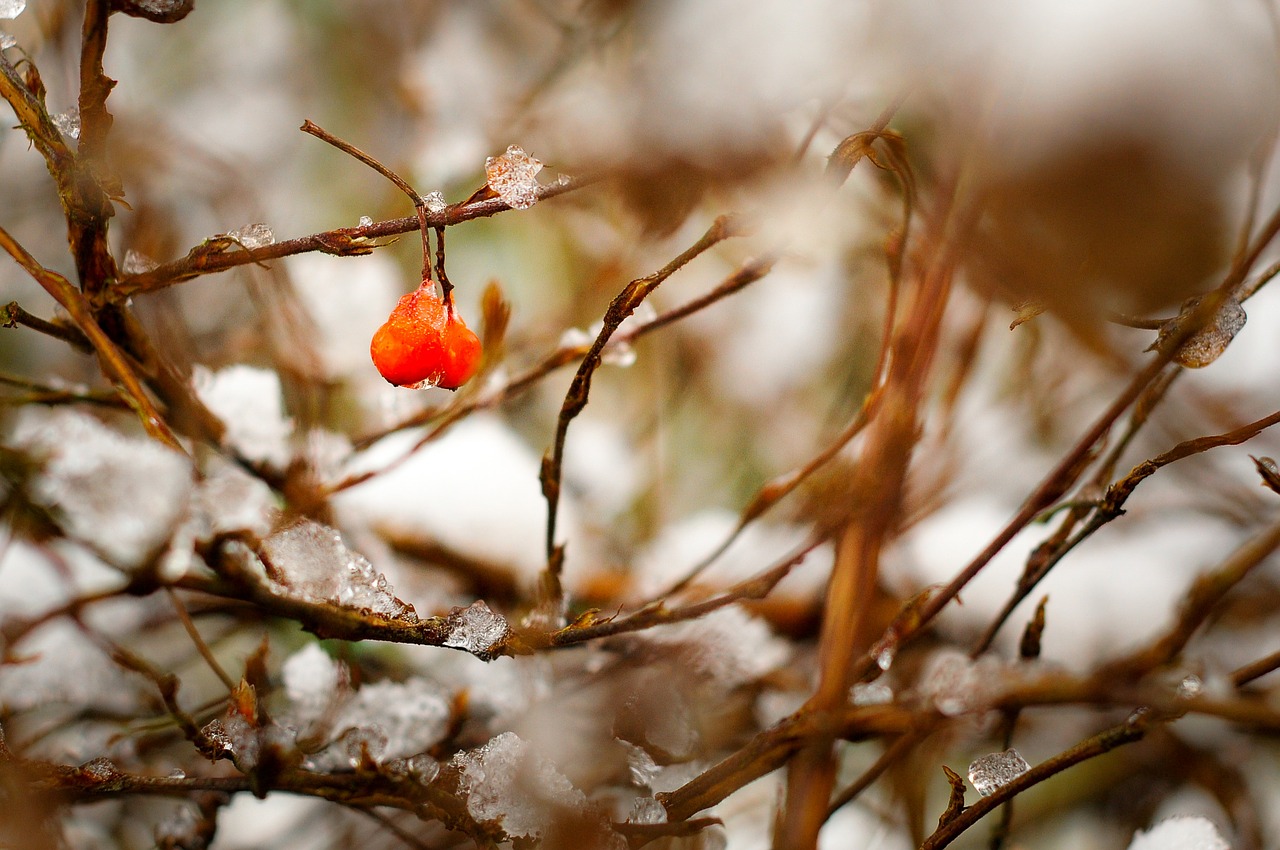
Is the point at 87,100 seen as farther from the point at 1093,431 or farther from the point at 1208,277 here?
the point at 1208,277

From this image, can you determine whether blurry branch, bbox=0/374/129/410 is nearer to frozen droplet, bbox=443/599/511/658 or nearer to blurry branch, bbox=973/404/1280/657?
frozen droplet, bbox=443/599/511/658

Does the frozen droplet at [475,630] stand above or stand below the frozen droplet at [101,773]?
above

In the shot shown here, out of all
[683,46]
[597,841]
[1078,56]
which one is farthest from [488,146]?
[597,841]

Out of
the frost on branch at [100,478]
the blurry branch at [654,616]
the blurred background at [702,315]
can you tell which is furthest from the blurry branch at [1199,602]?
the frost on branch at [100,478]

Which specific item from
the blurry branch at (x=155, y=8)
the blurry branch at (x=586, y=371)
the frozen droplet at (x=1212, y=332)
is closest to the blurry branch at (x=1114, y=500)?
the frozen droplet at (x=1212, y=332)

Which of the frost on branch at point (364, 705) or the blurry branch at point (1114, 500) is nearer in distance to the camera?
the blurry branch at point (1114, 500)

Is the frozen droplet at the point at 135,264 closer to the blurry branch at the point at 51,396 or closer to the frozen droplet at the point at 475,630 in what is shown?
the blurry branch at the point at 51,396

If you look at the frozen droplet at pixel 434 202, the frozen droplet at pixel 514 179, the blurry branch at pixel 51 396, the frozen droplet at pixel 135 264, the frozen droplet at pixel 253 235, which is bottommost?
the frozen droplet at pixel 514 179
